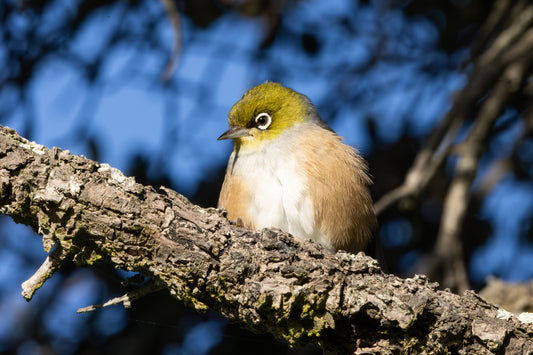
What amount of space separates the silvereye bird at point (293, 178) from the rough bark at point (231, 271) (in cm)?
117

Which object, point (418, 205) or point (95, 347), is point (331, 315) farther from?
point (418, 205)

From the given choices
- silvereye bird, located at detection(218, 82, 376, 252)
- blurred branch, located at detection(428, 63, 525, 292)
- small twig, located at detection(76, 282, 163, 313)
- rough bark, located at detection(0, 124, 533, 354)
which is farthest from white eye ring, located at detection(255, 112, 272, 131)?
small twig, located at detection(76, 282, 163, 313)

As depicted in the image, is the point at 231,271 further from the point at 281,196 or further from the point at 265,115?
the point at 265,115

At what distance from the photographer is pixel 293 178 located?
14.1 feet

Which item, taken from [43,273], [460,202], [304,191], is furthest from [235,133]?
[43,273]

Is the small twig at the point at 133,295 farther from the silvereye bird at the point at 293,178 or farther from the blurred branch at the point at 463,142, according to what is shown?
the blurred branch at the point at 463,142

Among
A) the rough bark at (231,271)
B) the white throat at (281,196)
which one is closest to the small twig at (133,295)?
the rough bark at (231,271)

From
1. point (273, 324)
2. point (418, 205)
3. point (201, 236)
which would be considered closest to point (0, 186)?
point (201, 236)

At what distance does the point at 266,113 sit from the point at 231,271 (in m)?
2.17

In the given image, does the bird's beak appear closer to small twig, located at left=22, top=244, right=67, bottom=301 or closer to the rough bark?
the rough bark

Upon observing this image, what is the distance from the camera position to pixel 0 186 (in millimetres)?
2857

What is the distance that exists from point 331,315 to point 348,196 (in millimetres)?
1573

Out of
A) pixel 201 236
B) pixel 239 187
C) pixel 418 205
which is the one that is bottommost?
pixel 201 236

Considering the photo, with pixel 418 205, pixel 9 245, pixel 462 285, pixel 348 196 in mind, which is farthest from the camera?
pixel 418 205
